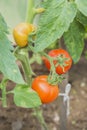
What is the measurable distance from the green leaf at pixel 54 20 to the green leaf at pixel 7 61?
80mm

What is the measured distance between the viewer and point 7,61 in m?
0.88

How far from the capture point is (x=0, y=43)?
35.0 inches

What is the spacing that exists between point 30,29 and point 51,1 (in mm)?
125

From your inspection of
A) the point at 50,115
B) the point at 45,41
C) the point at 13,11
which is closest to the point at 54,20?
the point at 45,41

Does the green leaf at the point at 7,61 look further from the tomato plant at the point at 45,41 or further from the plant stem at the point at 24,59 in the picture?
the plant stem at the point at 24,59

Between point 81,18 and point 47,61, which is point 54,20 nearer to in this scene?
point 81,18

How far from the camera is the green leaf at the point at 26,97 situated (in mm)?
1007

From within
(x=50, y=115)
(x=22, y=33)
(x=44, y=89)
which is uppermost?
(x=22, y=33)

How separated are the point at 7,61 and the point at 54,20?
0.50ft

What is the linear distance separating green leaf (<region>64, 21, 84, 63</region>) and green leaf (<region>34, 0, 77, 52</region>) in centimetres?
8

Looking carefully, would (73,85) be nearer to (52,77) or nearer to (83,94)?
(83,94)

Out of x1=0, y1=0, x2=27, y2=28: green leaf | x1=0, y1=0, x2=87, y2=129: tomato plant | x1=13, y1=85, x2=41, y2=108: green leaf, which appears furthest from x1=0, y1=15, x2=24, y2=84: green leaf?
x1=0, y1=0, x2=27, y2=28: green leaf

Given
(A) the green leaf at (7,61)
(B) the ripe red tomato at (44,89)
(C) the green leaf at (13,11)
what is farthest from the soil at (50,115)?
(A) the green leaf at (7,61)

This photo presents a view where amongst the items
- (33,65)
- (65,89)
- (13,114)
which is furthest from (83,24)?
(33,65)
